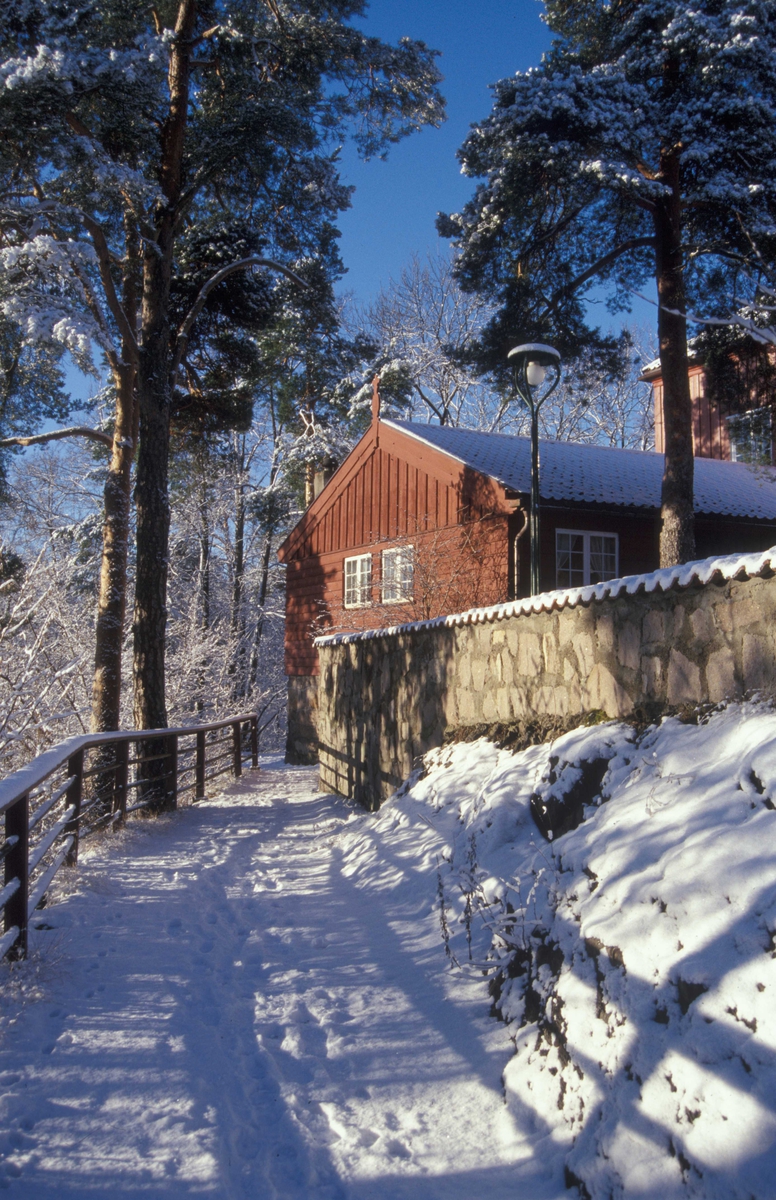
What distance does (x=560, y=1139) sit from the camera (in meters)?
2.48

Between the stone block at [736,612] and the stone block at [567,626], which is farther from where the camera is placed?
the stone block at [567,626]

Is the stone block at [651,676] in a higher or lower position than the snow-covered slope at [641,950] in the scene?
higher

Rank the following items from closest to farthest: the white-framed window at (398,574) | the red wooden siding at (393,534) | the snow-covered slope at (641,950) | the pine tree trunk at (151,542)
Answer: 1. the snow-covered slope at (641,950)
2. the pine tree trunk at (151,542)
3. the red wooden siding at (393,534)
4. the white-framed window at (398,574)

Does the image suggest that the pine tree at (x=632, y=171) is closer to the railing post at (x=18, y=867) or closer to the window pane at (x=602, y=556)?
the window pane at (x=602, y=556)

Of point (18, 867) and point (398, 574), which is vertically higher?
point (398, 574)

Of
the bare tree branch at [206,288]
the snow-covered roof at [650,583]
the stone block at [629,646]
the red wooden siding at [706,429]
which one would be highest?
the red wooden siding at [706,429]

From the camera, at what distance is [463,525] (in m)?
12.8

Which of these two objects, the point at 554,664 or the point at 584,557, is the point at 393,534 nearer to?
the point at 584,557

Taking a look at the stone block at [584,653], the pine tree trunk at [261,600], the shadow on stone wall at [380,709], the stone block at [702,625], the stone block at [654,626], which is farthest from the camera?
the pine tree trunk at [261,600]

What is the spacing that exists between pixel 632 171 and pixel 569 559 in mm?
5677

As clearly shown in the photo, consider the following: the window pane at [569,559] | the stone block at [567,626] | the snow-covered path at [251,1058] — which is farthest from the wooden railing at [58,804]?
the window pane at [569,559]

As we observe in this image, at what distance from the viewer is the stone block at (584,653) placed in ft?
15.0

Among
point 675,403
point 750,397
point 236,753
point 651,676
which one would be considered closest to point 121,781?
point 651,676

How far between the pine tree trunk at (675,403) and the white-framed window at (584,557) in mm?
2491
